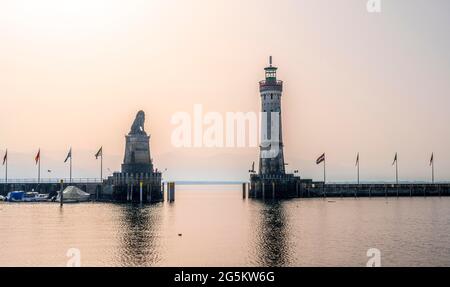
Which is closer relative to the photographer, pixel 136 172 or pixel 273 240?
pixel 273 240

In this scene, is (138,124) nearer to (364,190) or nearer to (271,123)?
(271,123)

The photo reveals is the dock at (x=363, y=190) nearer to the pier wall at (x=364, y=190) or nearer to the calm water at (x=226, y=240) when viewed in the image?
the pier wall at (x=364, y=190)

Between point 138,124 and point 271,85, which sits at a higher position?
point 271,85

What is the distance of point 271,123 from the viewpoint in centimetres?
15662

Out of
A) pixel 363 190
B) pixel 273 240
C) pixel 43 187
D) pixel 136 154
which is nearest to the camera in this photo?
pixel 273 240

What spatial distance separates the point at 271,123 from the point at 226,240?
3361 inches

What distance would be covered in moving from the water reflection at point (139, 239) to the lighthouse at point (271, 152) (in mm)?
54647

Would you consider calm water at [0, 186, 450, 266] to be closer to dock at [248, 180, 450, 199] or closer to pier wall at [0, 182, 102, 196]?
pier wall at [0, 182, 102, 196]

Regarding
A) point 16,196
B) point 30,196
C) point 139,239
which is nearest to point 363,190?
point 30,196

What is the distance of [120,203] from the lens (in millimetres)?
143000

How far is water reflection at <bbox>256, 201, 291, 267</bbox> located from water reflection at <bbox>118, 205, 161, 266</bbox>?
457 inches

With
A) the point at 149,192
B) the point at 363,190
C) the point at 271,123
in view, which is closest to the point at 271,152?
the point at 271,123

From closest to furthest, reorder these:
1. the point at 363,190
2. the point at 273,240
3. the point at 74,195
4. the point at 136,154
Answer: the point at 273,240 → the point at 136,154 → the point at 74,195 → the point at 363,190

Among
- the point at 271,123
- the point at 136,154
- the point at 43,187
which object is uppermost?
the point at 271,123
